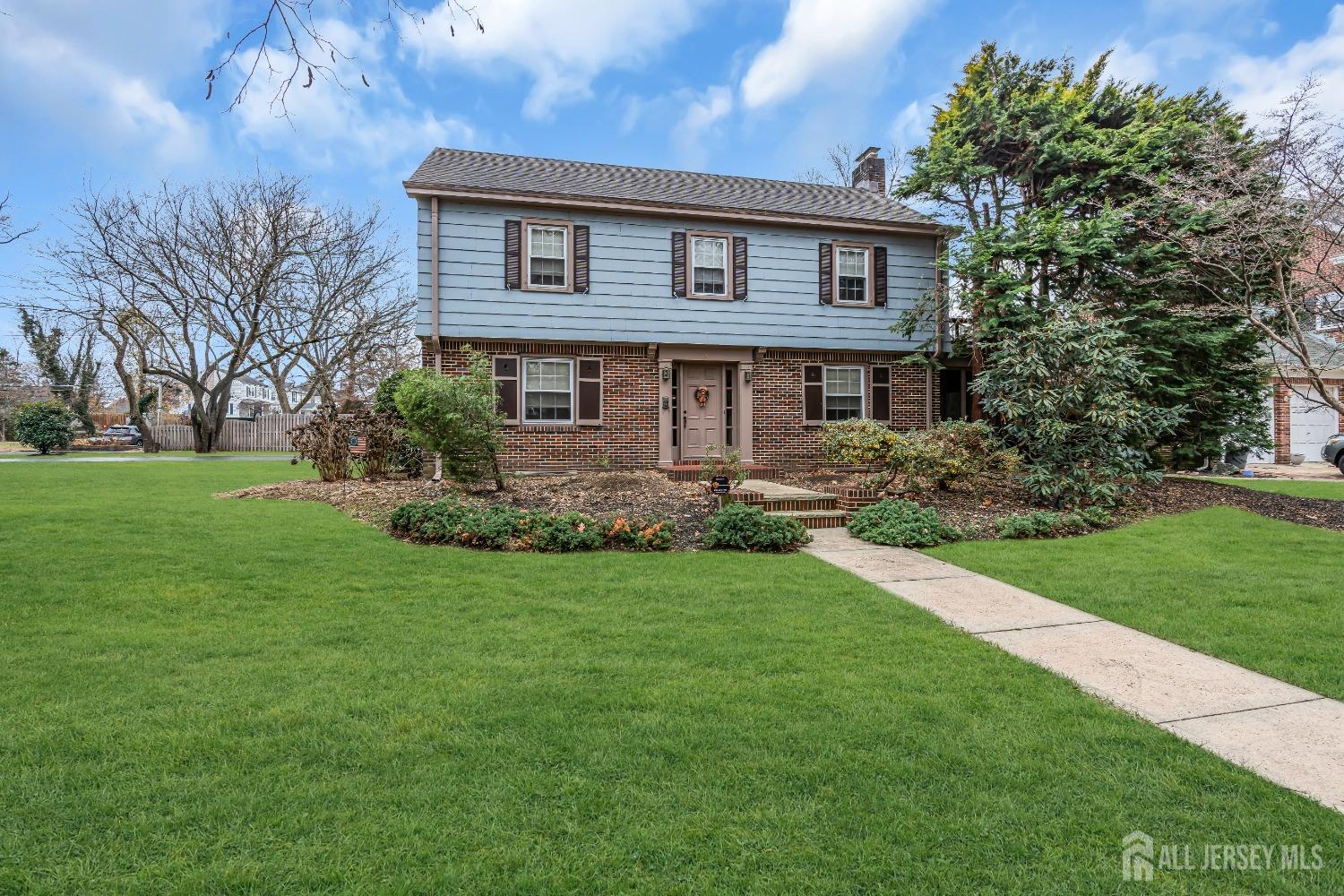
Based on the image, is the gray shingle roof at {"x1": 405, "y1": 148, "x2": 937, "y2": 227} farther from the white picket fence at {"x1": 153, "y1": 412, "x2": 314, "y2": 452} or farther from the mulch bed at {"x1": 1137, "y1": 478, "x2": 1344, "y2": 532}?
the white picket fence at {"x1": 153, "y1": 412, "x2": 314, "y2": 452}

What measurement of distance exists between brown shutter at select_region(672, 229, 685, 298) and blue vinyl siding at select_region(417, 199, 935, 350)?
0.34 ft

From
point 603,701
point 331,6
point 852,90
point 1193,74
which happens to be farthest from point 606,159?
point 603,701

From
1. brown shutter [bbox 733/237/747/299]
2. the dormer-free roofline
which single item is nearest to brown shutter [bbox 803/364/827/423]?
brown shutter [bbox 733/237/747/299]

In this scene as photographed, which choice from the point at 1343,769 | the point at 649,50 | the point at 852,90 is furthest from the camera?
the point at 852,90

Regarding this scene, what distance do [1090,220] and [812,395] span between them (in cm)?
552

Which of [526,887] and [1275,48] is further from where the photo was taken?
[1275,48]

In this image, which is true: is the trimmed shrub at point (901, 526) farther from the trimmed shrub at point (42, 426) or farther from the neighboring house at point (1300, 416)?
the trimmed shrub at point (42, 426)

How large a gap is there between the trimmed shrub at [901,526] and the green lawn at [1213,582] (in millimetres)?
266

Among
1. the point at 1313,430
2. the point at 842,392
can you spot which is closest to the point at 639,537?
the point at 842,392

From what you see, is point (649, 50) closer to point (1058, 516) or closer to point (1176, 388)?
point (1058, 516)

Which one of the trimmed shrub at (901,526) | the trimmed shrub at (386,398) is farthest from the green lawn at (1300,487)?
the trimmed shrub at (386,398)

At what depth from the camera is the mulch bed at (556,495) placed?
332 inches

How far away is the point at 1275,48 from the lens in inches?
413

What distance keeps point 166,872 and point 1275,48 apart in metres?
15.4
